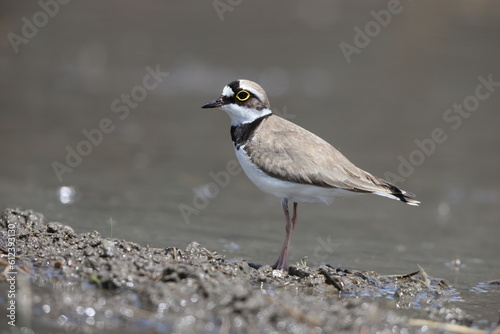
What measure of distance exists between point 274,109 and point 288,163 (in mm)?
10268

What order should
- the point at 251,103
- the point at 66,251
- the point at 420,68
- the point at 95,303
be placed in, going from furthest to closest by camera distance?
1. the point at 420,68
2. the point at 251,103
3. the point at 66,251
4. the point at 95,303

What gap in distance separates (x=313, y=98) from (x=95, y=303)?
13.4 metres

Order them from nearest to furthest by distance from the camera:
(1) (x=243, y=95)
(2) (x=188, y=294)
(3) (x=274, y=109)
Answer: (2) (x=188, y=294) → (1) (x=243, y=95) → (3) (x=274, y=109)

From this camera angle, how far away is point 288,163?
7480 millimetres

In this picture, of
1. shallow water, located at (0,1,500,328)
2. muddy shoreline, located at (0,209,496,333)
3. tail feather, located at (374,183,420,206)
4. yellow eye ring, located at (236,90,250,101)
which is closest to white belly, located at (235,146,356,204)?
tail feather, located at (374,183,420,206)

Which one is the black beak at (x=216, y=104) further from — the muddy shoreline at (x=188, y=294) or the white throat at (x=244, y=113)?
the muddy shoreline at (x=188, y=294)

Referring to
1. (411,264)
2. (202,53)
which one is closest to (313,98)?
(202,53)

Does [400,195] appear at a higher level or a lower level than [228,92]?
lower

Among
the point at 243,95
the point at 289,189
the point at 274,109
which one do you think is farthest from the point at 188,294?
the point at 274,109

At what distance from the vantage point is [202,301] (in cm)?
595

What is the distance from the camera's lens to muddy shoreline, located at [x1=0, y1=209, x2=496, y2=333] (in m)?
5.62

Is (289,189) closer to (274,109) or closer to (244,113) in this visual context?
(244,113)

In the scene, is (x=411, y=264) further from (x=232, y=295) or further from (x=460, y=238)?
(x=232, y=295)

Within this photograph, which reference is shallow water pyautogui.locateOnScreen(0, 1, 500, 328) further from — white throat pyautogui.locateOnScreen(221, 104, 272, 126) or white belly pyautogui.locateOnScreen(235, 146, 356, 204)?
white throat pyautogui.locateOnScreen(221, 104, 272, 126)
